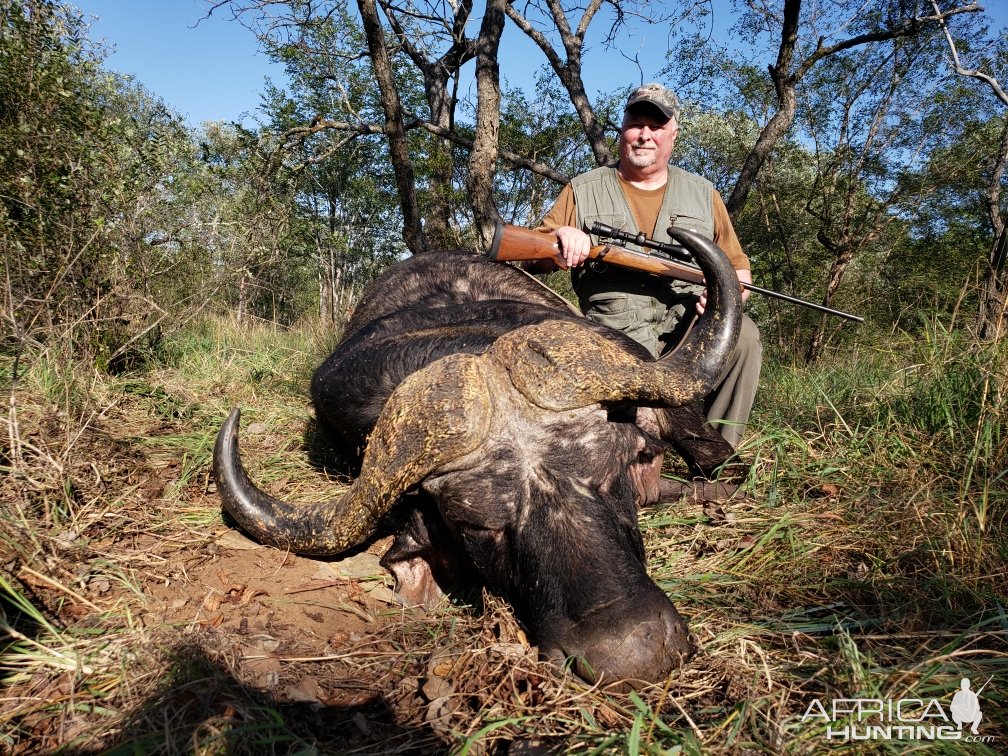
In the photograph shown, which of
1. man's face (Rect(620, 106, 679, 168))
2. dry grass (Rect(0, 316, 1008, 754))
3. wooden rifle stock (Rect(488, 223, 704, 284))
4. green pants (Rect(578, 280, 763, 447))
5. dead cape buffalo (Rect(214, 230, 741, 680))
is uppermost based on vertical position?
man's face (Rect(620, 106, 679, 168))

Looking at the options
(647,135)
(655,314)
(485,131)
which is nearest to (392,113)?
(485,131)

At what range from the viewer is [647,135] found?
426cm

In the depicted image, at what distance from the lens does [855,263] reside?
42.8 feet

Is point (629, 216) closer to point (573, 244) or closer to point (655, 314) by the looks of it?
point (655, 314)

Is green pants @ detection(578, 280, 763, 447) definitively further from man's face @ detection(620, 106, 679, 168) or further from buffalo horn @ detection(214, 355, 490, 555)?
buffalo horn @ detection(214, 355, 490, 555)

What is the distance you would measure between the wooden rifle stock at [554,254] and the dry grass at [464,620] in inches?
50.1

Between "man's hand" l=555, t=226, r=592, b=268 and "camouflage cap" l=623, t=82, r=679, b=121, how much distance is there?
1247 millimetres

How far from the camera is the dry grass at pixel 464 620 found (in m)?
1.60

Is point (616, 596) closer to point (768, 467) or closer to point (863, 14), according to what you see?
point (768, 467)

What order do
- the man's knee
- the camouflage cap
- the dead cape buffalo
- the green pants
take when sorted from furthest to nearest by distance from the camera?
the camouflage cap < the green pants < the man's knee < the dead cape buffalo

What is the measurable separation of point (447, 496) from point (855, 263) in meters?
14.0

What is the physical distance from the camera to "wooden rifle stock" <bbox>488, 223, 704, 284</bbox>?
3.63 metres

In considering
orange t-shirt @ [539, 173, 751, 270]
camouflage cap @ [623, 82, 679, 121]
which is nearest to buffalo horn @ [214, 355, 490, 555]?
orange t-shirt @ [539, 173, 751, 270]

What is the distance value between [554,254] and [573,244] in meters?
0.14
